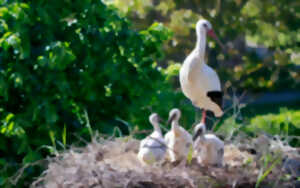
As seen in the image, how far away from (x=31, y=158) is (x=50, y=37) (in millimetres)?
705

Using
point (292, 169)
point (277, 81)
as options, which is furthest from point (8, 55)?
point (277, 81)

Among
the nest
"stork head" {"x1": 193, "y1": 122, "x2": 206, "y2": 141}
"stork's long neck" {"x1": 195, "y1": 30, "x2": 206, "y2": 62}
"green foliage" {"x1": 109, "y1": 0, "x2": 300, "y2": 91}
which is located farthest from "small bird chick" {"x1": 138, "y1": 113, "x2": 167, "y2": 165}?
"green foliage" {"x1": 109, "y1": 0, "x2": 300, "y2": 91}

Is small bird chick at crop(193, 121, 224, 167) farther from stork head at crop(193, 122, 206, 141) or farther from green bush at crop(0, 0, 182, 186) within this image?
green bush at crop(0, 0, 182, 186)

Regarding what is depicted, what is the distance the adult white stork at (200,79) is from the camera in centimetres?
237

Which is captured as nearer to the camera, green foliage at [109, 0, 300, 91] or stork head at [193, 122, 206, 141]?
stork head at [193, 122, 206, 141]

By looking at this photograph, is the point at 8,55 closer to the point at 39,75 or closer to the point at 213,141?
the point at 39,75

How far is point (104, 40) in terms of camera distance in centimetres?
312

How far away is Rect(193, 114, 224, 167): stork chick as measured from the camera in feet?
7.24

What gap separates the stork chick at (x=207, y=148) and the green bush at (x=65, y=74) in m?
0.94

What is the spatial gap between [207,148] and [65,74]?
120 cm

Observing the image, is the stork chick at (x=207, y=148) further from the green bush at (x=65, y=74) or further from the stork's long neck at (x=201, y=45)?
the green bush at (x=65, y=74)

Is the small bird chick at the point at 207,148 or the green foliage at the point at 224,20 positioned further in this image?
the green foliage at the point at 224,20

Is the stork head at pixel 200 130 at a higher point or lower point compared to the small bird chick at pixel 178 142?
higher

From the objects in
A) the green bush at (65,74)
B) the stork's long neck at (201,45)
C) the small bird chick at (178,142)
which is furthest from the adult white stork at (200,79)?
the green bush at (65,74)
